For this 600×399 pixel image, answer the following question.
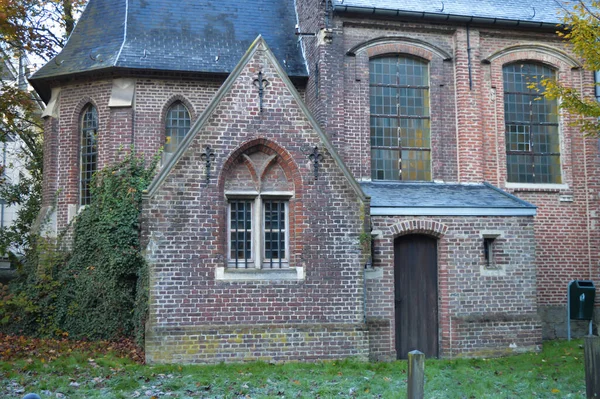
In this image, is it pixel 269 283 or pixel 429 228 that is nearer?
pixel 269 283

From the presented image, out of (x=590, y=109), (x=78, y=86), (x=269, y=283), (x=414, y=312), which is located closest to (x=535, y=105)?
(x=590, y=109)

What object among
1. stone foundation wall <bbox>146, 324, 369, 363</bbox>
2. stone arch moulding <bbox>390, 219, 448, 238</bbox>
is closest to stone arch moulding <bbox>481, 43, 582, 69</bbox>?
stone arch moulding <bbox>390, 219, 448, 238</bbox>

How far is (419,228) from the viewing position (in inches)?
553

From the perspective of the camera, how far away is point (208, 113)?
41.2ft

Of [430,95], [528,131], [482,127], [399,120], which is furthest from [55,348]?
[528,131]

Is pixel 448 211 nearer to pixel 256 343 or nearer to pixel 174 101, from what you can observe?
pixel 256 343

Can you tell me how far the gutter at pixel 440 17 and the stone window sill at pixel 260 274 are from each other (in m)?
6.66

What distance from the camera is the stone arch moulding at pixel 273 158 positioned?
12734mm

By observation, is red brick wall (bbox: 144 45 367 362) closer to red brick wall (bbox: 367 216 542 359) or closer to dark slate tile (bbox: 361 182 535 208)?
red brick wall (bbox: 367 216 542 359)

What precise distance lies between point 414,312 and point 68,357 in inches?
274

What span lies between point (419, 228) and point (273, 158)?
11.3 feet

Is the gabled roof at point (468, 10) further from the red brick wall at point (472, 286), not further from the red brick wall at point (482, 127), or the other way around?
the red brick wall at point (472, 286)

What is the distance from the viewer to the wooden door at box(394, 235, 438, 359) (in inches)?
559

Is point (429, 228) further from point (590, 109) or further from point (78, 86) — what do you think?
point (78, 86)
